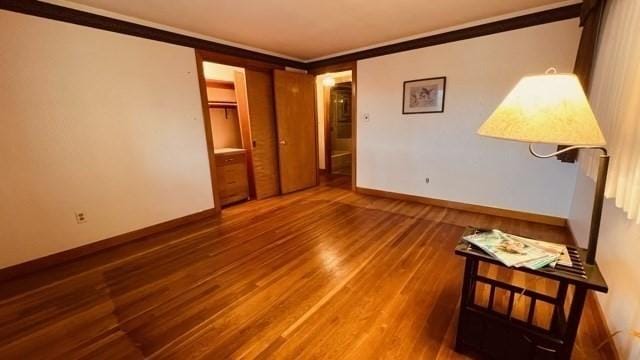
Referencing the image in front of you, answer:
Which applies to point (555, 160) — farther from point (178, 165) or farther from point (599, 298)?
point (178, 165)

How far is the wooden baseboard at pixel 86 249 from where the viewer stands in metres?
2.31

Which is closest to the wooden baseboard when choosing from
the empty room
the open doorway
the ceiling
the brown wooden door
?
the empty room

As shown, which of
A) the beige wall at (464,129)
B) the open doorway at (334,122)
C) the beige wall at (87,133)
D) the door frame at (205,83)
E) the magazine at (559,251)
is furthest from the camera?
the open doorway at (334,122)

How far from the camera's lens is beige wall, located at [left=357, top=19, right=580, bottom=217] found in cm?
290

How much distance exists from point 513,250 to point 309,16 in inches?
108

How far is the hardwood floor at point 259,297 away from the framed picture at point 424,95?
158cm

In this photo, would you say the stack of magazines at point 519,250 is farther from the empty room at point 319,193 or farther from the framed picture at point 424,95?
the framed picture at point 424,95

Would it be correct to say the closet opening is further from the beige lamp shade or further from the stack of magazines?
the beige lamp shade

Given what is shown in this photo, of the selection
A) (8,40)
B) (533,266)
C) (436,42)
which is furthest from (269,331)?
(436,42)

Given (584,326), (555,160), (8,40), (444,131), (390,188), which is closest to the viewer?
(584,326)

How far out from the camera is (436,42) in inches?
136

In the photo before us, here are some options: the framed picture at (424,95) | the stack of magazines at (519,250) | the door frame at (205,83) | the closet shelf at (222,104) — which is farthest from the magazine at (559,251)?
the closet shelf at (222,104)

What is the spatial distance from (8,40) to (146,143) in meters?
1.23

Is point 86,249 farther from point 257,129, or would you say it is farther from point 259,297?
point 257,129
